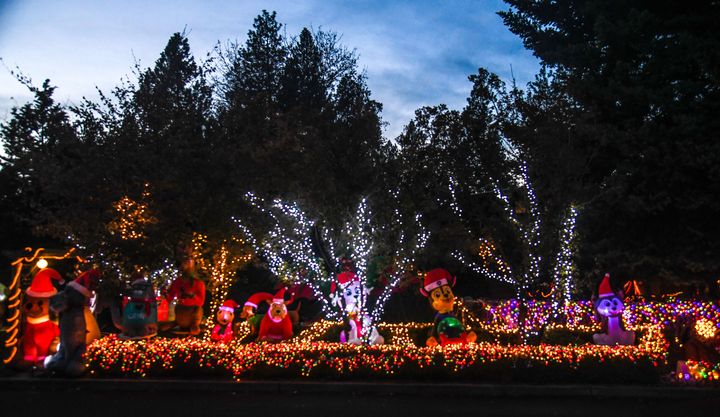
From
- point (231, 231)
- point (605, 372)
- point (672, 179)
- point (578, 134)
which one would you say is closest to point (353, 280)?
point (231, 231)

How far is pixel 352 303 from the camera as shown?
499 inches

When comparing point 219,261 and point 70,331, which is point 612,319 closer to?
point 219,261

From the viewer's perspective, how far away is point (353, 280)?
12680 mm

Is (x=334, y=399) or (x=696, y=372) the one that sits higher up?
(x=696, y=372)

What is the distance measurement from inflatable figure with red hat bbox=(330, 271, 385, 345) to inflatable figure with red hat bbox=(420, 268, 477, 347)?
49.9 inches

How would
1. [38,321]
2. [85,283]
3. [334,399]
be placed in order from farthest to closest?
[38,321], [85,283], [334,399]

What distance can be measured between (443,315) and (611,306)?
3.48 m

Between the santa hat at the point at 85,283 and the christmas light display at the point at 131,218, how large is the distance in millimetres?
1386

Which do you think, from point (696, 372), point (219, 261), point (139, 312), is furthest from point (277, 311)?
point (696, 372)

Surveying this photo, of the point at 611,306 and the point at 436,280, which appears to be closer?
the point at 611,306

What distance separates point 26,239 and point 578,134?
86.1 feet

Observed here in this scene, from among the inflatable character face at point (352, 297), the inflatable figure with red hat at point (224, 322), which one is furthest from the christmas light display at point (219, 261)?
the inflatable character face at point (352, 297)

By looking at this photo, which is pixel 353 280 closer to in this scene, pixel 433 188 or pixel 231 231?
pixel 231 231

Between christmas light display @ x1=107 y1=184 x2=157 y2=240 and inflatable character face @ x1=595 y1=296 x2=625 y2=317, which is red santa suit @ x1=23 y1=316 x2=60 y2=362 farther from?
inflatable character face @ x1=595 y1=296 x2=625 y2=317
